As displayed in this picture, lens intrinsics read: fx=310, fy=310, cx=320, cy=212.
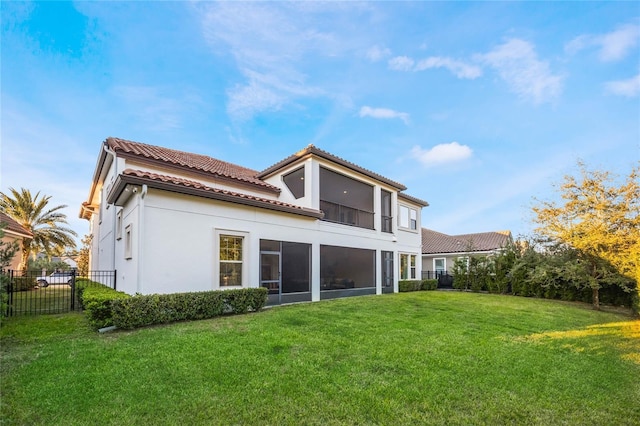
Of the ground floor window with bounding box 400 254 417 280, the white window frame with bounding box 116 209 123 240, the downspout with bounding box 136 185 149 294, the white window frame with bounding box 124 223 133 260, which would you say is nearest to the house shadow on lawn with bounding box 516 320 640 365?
the downspout with bounding box 136 185 149 294

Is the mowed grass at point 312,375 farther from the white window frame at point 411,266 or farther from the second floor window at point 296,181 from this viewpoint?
the white window frame at point 411,266

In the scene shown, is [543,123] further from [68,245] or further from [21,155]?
[68,245]

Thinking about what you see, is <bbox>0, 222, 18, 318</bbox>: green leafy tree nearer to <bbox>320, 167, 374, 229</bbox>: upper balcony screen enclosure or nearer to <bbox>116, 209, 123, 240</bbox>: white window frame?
<bbox>116, 209, 123, 240</bbox>: white window frame

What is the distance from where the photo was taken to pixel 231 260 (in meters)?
10.4

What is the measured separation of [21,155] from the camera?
40.1 ft

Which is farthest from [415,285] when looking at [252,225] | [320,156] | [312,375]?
[312,375]

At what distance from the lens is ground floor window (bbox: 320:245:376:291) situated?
570 inches

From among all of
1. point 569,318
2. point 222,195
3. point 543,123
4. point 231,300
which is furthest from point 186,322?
point 543,123

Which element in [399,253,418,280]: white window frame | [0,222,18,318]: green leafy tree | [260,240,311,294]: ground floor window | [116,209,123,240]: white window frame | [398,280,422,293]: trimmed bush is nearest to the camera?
[0,222,18,318]: green leafy tree

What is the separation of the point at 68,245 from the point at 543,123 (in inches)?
1269

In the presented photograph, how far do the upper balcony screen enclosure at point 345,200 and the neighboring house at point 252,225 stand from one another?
0.20 feet

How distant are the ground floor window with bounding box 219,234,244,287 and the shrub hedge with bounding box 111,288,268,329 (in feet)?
3.54

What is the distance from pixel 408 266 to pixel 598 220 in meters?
9.79

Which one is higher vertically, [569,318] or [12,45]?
[12,45]
